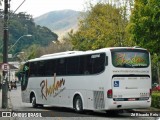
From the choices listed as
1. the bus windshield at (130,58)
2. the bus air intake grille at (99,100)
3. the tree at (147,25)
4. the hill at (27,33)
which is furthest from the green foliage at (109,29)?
the hill at (27,33)

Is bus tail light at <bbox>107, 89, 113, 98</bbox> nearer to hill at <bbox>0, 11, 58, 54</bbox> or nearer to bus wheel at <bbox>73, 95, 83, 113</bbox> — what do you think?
bus wheel at <bbox>73, 95, 83, 113</bbox>

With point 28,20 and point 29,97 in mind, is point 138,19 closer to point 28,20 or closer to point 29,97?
Result: point 29,97

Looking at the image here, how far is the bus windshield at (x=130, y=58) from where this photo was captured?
21.6m

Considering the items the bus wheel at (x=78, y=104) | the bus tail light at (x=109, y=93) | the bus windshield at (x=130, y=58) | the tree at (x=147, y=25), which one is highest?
the tree at (x=147, y=25)

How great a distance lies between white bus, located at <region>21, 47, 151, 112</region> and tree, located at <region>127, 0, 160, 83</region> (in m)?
3.10

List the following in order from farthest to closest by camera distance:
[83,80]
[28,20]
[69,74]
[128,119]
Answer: [28,20] < [69,74] < [83,80] < [128,119]

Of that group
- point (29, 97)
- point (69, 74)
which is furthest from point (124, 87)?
point (29, 97)

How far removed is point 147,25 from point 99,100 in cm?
606

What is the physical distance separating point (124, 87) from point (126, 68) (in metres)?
0.94

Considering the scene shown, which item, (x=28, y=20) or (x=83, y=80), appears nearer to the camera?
(x=83, y=80)

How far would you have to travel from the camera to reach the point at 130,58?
72.1ft

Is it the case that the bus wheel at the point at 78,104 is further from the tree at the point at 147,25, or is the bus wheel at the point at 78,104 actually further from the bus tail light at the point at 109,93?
the tree at the point at 147,25

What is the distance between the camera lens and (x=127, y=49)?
22062 mm

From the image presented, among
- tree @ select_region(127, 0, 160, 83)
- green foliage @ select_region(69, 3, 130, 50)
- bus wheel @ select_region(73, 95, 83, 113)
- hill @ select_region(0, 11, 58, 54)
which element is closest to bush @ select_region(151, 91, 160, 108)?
tree @ select_region(127, 0, 160, 83)
